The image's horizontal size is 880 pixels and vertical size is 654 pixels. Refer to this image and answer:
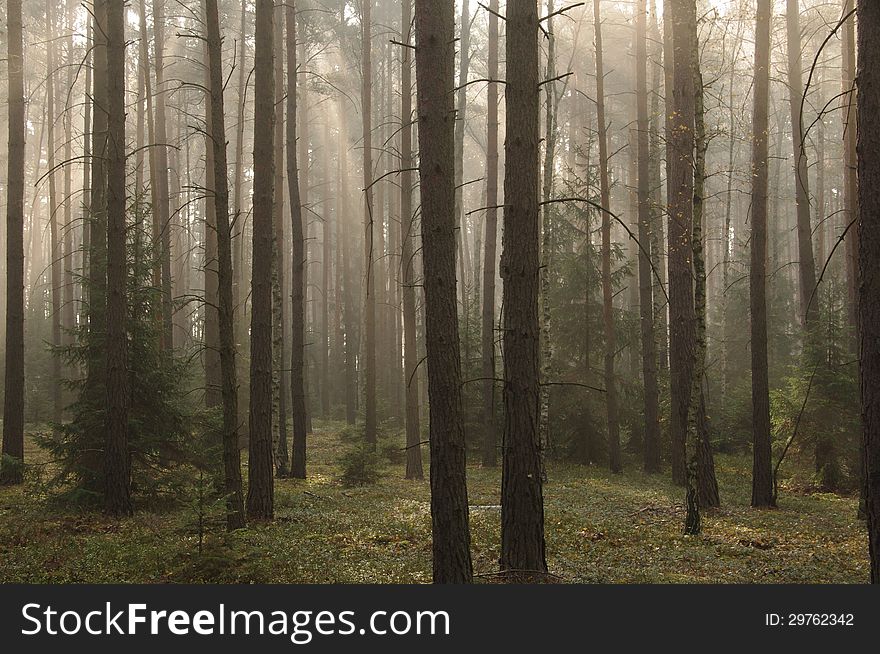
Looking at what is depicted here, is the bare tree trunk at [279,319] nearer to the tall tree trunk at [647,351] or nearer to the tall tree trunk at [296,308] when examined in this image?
the tall tree trunk at [296,308]

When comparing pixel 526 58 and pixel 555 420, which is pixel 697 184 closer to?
pixel 526 58

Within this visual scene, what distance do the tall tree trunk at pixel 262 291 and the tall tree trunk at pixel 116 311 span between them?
184 cm

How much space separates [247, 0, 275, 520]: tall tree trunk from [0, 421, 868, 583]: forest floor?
0.73 m

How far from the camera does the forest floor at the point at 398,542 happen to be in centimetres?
764

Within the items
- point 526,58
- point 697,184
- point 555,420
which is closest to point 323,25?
point 555,420

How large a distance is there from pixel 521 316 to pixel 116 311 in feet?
21.5

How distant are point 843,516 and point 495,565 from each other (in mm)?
7465

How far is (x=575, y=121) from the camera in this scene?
127 feet

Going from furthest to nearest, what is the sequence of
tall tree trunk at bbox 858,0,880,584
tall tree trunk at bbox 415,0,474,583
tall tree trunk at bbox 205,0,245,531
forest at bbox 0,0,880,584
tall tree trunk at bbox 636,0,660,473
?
1. tall tree trunk at bbox 636,0,660,473
2. tall tree trunk at bbox 205,0,245,531
3. forest at bbox 0,0,880,584
4. tall tree trunk at bbox 415,0,474,583
5. tall tree trunk at bbox 858,0,880,584

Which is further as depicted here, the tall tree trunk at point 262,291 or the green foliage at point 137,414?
the green foliage at point 137,414

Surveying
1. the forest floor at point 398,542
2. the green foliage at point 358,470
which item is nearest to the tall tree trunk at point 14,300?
the forest floor at point 398,542

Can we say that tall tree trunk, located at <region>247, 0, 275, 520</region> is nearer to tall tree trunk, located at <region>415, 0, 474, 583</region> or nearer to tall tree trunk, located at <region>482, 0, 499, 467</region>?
tall tree trunk, located at <region>415, 0, 474, 583</region>

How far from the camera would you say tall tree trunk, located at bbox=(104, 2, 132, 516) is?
1070 cm

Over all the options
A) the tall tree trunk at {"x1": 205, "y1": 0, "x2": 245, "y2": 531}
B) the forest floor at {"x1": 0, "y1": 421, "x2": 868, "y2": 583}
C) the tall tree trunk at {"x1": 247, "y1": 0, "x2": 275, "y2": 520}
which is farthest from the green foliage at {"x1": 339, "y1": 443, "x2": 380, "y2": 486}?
the tall tree trunk at {"x1": 205, "y1": 0, "x2": 245, "y2": 531}
